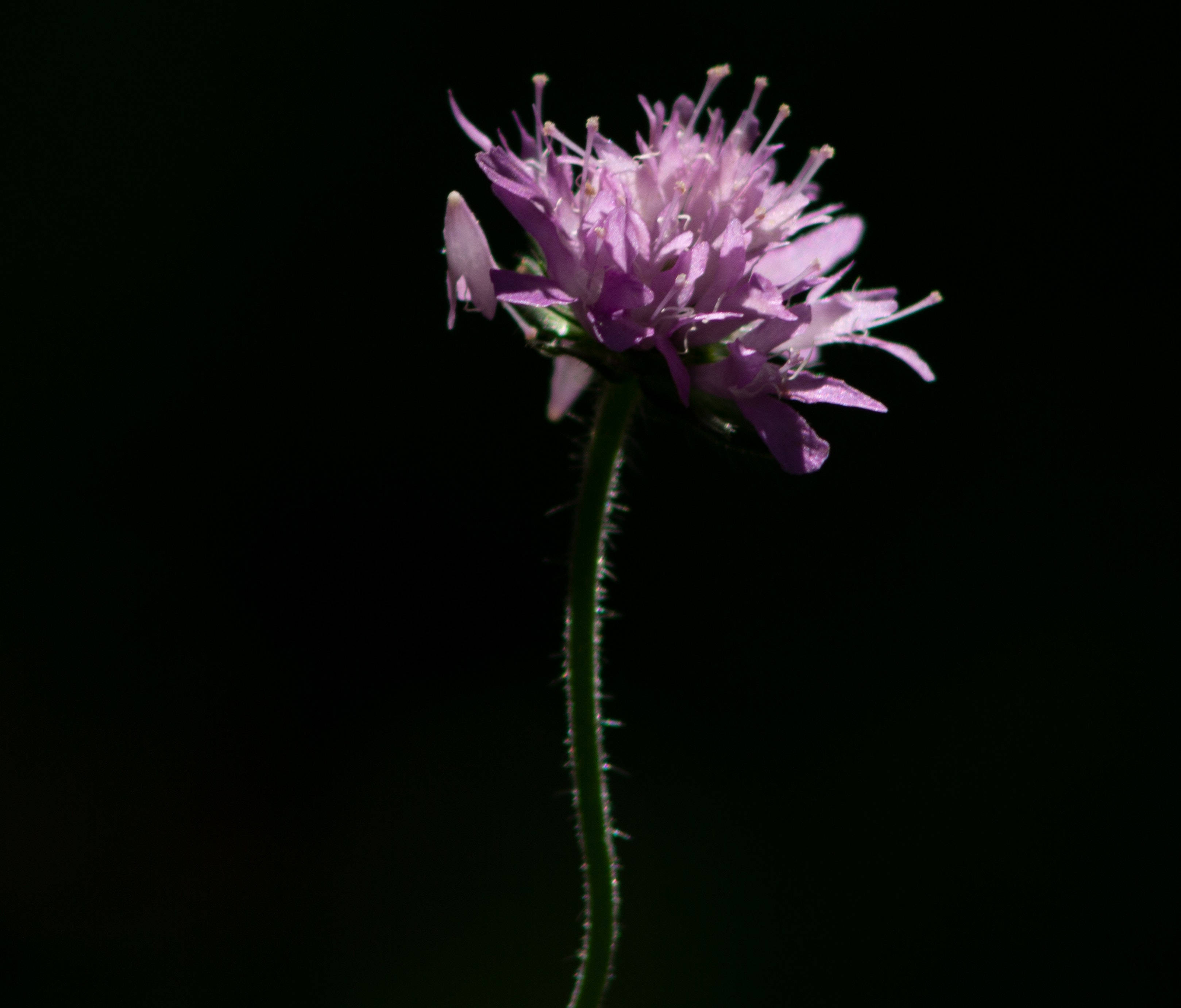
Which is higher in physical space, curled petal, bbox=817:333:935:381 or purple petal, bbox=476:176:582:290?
purple petal, bbox=476:176:582:290

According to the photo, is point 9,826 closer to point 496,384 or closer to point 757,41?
point 496,384

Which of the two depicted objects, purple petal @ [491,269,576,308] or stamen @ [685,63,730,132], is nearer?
purple petal @ [491,269,576,308]

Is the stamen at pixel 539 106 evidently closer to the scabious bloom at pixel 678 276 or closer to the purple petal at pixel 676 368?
the scabious bloom at pixel 678 276

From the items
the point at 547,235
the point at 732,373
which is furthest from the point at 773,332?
the point at 547,235

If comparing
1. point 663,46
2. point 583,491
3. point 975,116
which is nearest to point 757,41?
point 663,46

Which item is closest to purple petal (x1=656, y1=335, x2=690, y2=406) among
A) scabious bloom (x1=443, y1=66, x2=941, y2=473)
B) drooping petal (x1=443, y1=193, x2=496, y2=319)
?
scabious bloom (x1=443, y1=66, x2=941, y2=473)

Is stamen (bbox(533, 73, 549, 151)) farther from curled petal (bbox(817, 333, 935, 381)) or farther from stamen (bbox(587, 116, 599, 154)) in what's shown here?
curled petal (bbox(817, 333, 935, 381))
